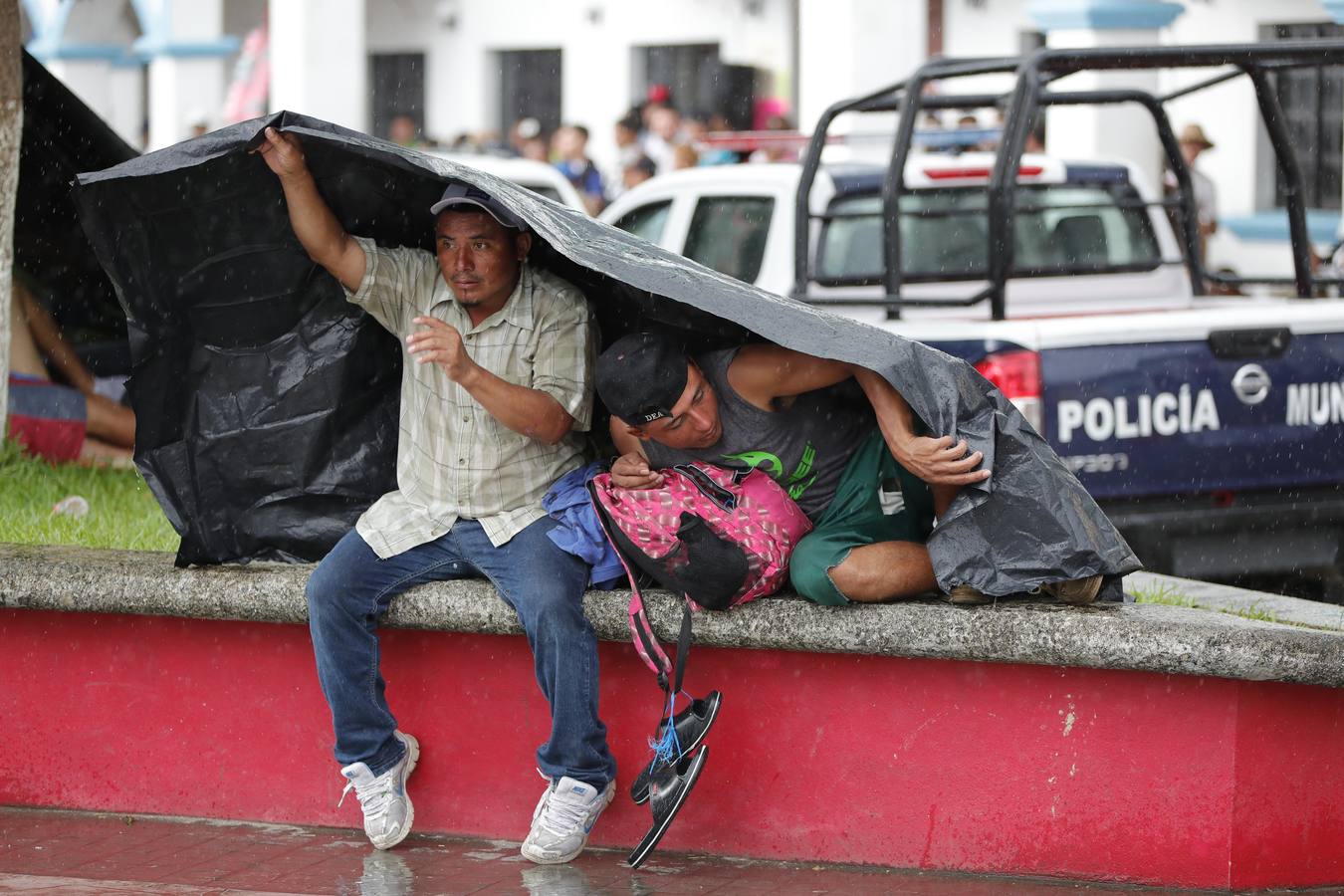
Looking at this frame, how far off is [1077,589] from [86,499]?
3794 mm

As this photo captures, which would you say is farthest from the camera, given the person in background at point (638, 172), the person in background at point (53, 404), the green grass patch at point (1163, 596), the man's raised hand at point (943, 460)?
the person in background at point (638, 172)

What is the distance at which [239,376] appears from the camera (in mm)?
5160

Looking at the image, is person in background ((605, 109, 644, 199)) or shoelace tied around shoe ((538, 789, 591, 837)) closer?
shoelace tied around shoe ((538, 789, 591, 837))

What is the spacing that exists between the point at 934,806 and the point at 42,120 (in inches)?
190

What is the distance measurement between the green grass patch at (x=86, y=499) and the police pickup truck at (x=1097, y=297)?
8.44 feet

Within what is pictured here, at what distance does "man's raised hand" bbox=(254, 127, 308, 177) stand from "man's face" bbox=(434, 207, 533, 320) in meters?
0.37

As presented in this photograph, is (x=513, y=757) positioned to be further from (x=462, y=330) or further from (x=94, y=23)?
(x=94, y=23)

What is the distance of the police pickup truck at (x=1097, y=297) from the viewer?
6.28 m

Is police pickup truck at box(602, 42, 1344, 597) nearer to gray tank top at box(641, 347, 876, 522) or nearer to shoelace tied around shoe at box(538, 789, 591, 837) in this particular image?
gray tank top at box(641, 347, 876, 522)

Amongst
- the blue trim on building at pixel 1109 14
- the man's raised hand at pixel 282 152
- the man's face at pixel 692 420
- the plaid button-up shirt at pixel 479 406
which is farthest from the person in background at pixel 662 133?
the man's face at pixel 692 420

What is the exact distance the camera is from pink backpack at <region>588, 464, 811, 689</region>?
4469 mm

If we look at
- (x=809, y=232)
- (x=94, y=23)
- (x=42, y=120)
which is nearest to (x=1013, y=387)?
(x=809, y=232)

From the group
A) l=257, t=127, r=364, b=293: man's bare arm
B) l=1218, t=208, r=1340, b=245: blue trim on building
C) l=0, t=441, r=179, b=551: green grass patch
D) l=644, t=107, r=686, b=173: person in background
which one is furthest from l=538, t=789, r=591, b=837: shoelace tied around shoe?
l=1218, t=208, r=1340, b=245: blue trim on building

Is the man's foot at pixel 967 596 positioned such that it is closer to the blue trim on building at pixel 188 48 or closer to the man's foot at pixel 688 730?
the man's foot at pixel 688 730
